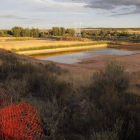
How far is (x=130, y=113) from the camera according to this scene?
3576 millimetres

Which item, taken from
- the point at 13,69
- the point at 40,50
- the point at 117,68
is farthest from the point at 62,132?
the point at 40,50

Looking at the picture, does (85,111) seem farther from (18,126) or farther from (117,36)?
(117,36)

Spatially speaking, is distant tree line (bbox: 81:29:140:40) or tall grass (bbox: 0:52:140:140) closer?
tall grass (bbox: 0:52:140:140)

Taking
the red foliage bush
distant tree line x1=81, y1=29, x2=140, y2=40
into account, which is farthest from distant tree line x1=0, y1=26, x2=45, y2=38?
the red foliage bush

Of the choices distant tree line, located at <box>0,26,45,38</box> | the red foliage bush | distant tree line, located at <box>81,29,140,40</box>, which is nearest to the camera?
the red foliage bush

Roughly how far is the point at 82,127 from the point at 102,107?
790mm

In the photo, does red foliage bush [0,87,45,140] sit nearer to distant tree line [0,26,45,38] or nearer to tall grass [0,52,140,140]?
tall grass [0,52,140,140]

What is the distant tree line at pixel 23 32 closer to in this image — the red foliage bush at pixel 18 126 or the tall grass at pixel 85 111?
the tall grass at pixel 85 111

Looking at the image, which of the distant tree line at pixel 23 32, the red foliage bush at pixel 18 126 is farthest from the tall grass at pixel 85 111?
the distant tree line at pixel 23 32

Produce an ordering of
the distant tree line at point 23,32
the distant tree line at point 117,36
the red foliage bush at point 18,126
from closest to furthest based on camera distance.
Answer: the red foliage bush at point 18,126 < the distant tree line at point 117,36 < the distant tree line at point 23,32

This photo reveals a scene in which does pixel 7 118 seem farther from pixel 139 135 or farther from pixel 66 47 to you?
pixel 66 47

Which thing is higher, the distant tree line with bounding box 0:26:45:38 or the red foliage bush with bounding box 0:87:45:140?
the distant tree line with bounding box 0:26:45:38

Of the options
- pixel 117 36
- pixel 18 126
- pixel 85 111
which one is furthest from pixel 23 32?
pixel 18 126

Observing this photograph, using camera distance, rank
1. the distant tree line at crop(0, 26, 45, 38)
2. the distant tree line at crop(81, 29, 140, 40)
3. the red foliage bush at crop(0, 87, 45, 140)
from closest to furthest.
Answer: the red foliage bush at crop(0, 87, 45, 140) → the distant tree line at crop(81, 29, 140, 40) → the distant tree line at crop(0, 26, 45, 38)
